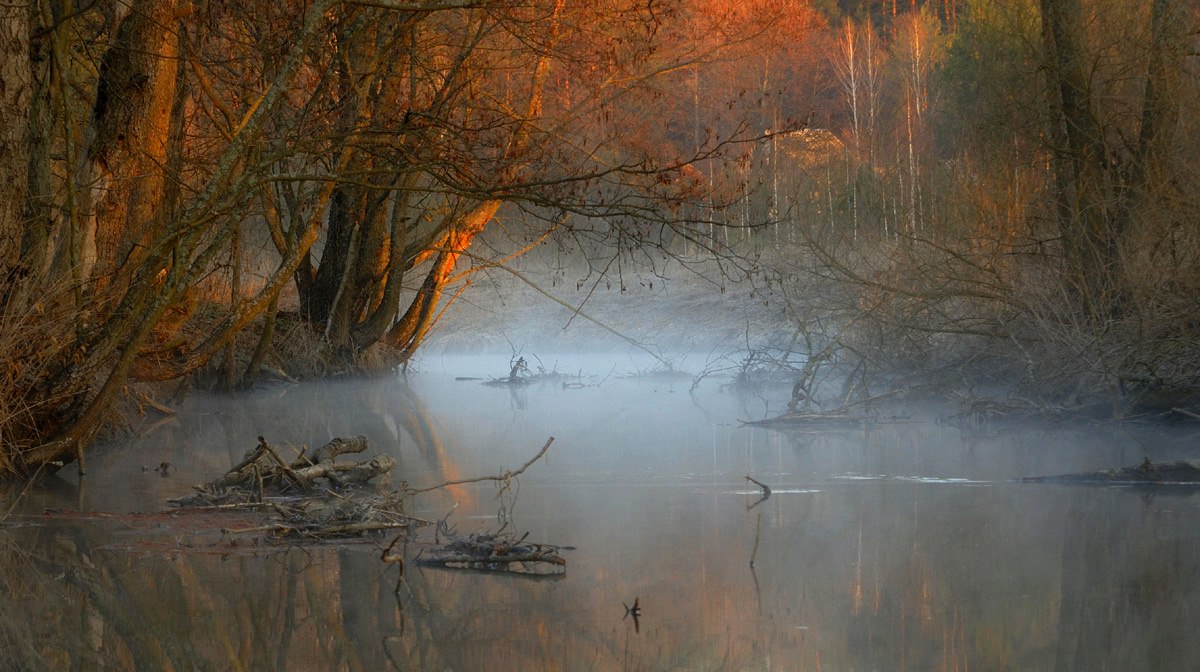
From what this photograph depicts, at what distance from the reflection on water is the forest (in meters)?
1.15

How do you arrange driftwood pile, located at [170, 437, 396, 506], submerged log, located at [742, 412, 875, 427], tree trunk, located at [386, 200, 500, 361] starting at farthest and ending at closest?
tree trunk, located at [386, 200, 500, 361] < submerged log, located at [742, 412, 875, 427] < driftwood pile, located at [170, 437, 396, 506]

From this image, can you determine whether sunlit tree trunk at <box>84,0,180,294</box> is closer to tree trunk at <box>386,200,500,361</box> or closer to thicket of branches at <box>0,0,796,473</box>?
thicket of branches at <box>0,0,796,473</box>

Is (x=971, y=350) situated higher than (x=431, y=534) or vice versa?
(x=971, y=350)

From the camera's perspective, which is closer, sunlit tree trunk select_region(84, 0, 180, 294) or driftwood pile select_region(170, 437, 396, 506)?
driftwood pile select_region(170, 437, 396, 506)

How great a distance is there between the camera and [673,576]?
4621 millimetres

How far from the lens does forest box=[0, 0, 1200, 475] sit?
6.62 meters

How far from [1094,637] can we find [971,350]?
25.5ft

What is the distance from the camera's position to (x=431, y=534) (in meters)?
5.42

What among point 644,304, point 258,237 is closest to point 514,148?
point 258,237

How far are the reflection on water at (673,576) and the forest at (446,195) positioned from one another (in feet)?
3.78

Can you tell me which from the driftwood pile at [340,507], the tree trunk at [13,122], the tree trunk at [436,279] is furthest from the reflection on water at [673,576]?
the tree trunk at [436,279]

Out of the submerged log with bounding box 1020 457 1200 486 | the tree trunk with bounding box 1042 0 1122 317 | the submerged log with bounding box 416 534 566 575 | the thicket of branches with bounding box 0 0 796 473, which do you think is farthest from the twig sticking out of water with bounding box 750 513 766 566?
the tree trunk with bounding box 1042 0 1122 317

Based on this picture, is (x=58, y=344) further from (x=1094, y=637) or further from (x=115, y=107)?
(x=1094, y=637)

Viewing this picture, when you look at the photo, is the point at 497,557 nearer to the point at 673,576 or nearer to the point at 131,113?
the point at 673,576
